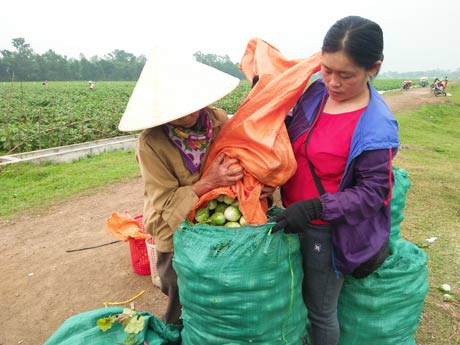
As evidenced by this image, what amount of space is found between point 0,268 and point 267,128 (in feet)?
12.1

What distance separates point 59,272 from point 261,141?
3.10 meters

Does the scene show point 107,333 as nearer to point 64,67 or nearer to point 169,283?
point 169,283

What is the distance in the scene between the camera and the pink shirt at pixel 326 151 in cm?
160

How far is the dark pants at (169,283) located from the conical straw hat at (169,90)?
905 millimetres

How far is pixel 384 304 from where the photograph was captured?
83.7 inches

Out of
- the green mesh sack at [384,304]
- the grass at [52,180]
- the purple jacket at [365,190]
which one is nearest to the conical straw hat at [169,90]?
the purple jacket at [365,190]

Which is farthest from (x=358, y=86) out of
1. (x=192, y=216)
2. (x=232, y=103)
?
(x=232, y=103)

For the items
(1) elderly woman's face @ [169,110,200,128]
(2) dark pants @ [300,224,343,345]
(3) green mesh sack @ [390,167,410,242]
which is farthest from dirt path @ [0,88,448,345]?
(3) green mesh sack @ [390,167,410,242]

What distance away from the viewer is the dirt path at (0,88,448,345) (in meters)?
3.10

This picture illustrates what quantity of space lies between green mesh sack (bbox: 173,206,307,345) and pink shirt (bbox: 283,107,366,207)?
0.29 metres

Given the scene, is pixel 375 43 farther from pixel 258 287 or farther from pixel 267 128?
pixel 258 287

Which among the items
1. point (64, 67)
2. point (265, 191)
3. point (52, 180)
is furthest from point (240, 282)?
point (64, 67)

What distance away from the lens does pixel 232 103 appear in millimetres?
17812

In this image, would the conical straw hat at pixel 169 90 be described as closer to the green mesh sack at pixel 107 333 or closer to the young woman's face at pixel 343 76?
the young woman's face at pixel 343 76
